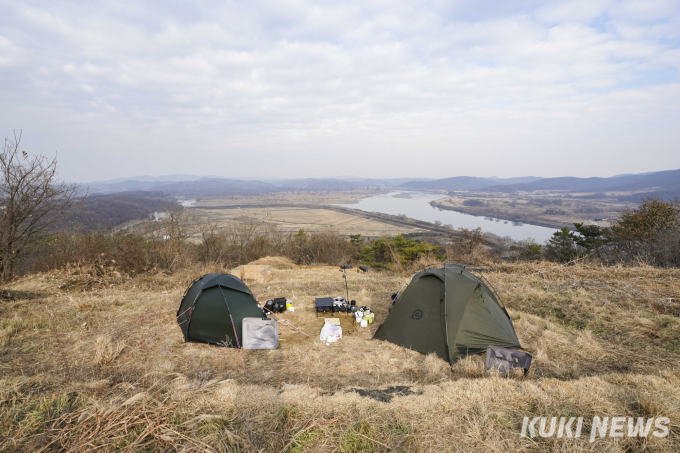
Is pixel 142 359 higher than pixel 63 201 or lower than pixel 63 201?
lower

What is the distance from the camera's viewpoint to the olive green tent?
5.71 meters

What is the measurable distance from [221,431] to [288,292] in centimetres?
697

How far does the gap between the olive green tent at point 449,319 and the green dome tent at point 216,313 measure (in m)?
3.39

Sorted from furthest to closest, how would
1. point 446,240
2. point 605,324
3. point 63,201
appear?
point 446,240 → point 63,201 → point 605,324

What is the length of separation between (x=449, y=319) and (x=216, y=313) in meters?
5.25

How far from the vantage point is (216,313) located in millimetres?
6441

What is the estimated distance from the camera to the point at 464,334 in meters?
5.73

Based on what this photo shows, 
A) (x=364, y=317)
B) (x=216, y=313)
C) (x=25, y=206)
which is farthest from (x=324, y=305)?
(x=25, y=206)

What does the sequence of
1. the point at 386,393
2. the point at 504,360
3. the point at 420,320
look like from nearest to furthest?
the point at 386,393 < the point at 504,360 < the point at 420,320

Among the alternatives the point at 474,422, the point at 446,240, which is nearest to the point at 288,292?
the point at 474,422

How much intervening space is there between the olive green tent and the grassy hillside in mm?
353

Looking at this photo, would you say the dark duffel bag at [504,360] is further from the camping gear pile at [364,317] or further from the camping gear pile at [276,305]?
the camping gear pile at [276,305]

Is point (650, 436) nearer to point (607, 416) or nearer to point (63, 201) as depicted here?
point (607, 416)

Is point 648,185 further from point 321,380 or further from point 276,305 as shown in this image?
point 321,380
